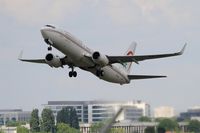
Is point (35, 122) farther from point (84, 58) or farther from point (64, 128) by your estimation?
point (84, 58)

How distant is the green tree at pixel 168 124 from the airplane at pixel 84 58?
5.65 metres

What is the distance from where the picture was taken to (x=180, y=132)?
55.8 meters

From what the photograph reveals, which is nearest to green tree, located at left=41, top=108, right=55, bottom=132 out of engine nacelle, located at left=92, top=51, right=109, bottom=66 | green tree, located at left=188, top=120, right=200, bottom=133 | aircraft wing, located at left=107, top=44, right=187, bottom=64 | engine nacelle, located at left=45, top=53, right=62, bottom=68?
aircraft wing, located at left=107, top=44, right=187, bottom=64

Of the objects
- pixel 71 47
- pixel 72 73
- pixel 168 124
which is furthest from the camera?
pixel 72 73

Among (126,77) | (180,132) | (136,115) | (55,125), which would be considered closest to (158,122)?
(180,132)

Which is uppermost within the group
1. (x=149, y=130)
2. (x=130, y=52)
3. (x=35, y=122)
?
(x=130, y=52)

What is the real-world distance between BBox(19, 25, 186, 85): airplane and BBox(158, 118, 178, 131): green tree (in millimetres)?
5647

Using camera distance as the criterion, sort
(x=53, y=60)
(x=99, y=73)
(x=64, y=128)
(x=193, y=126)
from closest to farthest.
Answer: (x=193, y=126)
(x=53, y=60)
(x=99, y=73)
(x=64, y=128)

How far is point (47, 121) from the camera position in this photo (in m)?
82.7

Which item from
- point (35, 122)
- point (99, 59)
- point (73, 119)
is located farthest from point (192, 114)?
point (35, 122)

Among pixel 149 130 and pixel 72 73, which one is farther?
pixel 72 73

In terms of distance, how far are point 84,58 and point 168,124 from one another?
1033 centimetres

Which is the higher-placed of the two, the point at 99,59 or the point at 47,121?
the point at 99,59

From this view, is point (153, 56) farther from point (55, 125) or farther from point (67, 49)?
point (55, 125)
